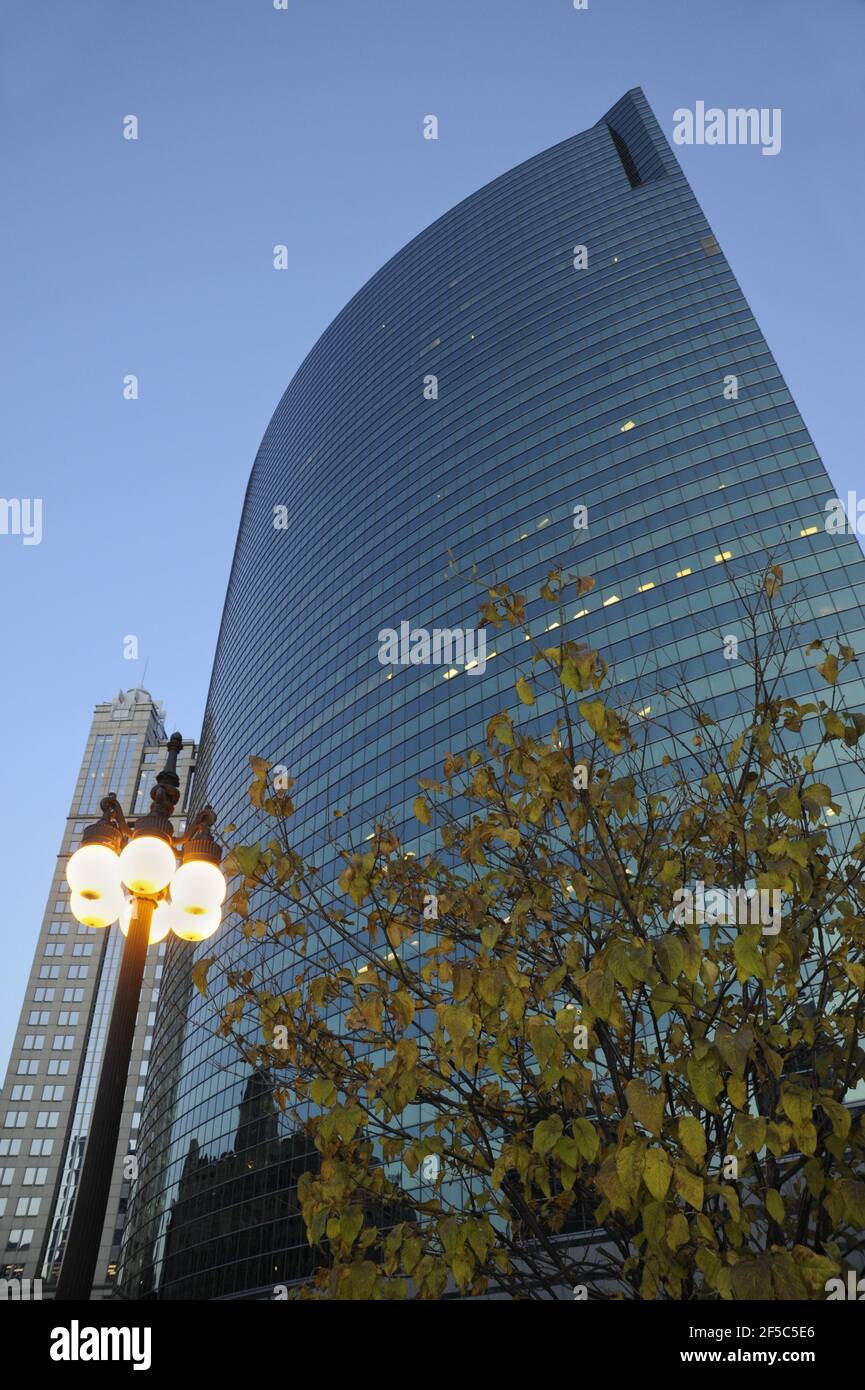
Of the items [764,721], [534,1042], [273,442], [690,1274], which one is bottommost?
[690,1274]

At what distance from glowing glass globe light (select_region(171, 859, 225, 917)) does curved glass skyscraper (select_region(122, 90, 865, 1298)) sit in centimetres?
3237

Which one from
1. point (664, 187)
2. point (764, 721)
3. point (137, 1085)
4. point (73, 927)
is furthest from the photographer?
point (73, 927)

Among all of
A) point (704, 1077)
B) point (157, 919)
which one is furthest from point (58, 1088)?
point (704, 1077)

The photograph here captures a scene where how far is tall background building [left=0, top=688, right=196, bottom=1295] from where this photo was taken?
105250 millimetres

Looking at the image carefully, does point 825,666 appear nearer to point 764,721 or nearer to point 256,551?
point 764,721

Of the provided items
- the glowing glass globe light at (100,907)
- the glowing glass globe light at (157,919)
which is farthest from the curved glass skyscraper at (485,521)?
the glowing glass globe light at (100,907)

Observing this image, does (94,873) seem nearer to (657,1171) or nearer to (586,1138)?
(586,1138)

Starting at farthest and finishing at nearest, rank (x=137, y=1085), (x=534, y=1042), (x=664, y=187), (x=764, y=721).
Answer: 1. (x=137, y=1085)
2. (x=664, y=187)
3. (x=764, y=721)
4. (x=534, y=1042)

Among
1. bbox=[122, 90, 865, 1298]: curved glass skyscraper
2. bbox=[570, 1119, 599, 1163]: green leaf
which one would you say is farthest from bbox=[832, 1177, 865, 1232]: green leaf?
bbox=[122, 90, 865, 1298]: curved glass skyscraper

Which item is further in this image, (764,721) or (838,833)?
(838,833)

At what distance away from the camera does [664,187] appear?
87.5 m

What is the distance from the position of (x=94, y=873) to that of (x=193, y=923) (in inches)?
31.8

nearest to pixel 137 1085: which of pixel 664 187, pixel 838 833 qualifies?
pixel 838 833
